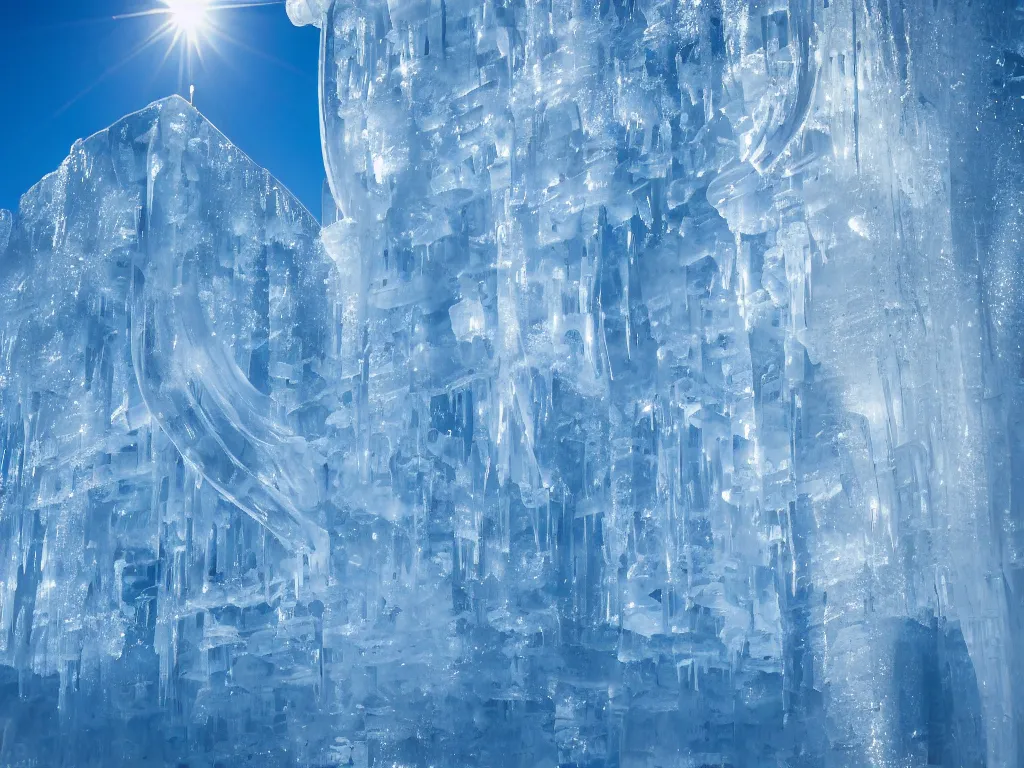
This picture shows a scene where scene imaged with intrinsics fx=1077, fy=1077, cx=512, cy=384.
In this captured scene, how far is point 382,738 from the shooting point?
7.41 meters

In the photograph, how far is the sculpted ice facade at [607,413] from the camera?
6602 mm

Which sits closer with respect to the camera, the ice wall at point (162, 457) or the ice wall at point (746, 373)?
the ice wall at point (746, 373)

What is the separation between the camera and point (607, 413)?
7109 mm

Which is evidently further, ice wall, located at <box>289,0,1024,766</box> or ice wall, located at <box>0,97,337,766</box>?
ice wall, located at <box>0,97,337,766</box>

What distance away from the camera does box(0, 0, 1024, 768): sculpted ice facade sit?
21.7 ft

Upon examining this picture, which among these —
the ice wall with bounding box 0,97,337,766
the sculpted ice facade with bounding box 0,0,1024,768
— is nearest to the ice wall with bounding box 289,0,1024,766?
the sculpted ice facade with bounding box 0,0,1024,768

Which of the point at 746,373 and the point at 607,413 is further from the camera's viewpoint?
the point at 607,413

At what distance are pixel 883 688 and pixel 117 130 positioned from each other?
7.42 meters

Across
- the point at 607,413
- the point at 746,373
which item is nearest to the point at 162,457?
the point at 607,413

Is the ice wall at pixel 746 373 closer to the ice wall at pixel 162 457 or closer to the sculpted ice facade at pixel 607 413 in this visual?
the sculpted ice facade at pixel 607 413

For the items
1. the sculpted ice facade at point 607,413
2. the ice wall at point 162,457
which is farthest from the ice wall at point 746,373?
the ice wall at point 162,457

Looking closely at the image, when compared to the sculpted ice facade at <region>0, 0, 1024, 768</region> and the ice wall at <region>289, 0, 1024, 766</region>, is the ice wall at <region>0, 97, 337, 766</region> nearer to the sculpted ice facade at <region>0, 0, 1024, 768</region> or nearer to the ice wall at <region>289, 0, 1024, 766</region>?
the sculpted ice facade at <region>0, 0, 1024, 768</region>

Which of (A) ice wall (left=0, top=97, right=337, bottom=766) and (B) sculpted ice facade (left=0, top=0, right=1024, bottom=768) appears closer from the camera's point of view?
(B) sculpted ice facade (left=0, top=0, right=1024, bottom=768)

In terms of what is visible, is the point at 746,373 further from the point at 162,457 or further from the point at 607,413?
the point at 162,457
